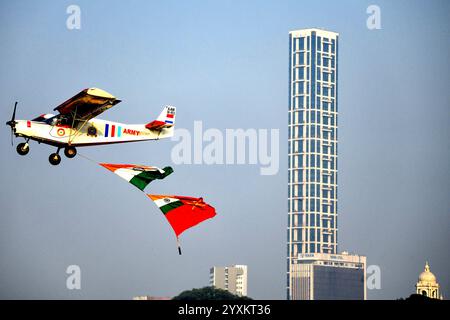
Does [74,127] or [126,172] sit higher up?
[74,127]

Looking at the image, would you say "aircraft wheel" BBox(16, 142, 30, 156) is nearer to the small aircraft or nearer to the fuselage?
the small aircraft

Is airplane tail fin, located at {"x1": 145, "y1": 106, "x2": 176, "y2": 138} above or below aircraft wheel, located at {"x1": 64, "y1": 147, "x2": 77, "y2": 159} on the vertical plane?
above

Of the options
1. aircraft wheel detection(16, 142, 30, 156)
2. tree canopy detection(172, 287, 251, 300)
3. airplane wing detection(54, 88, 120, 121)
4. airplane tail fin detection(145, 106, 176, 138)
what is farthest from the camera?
tree canopy detection(172, 287, 251, 300)

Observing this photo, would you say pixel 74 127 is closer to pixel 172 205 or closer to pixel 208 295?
pixel 172 205

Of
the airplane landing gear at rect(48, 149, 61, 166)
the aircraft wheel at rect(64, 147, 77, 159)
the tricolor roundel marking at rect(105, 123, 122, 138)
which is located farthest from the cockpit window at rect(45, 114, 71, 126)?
the tricolor roundel marking at rect(105, 123, 122, 138)

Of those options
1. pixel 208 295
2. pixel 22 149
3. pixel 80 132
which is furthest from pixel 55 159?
pixel 208 295

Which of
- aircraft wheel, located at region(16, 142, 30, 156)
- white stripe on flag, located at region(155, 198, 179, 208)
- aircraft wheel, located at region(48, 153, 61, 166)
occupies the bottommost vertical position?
white stripe on flag, located at region(155, 198, 179, 208)
